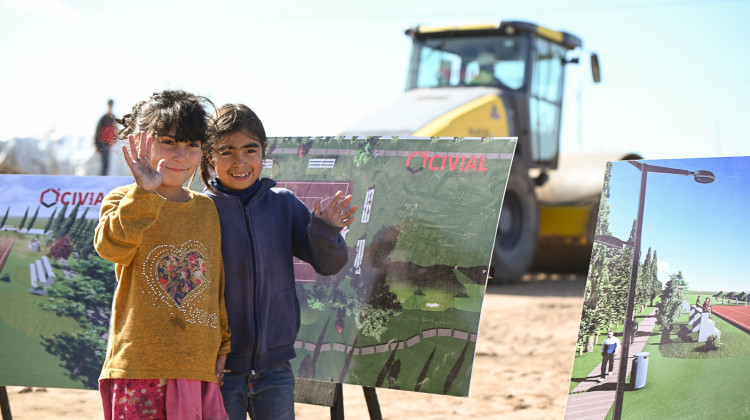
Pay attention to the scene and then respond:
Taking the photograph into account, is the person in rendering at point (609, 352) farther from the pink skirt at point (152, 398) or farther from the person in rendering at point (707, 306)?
the pink skirt at point (152, 398)

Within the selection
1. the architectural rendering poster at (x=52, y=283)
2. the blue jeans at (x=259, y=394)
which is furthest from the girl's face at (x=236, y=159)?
the architectural rendering poster at (x=52, y=283)

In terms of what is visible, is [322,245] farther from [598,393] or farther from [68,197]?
[68,197]

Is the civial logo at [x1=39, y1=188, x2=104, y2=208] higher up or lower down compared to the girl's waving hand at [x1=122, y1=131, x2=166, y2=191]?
lower down

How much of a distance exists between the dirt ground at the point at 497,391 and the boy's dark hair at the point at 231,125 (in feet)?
7.65

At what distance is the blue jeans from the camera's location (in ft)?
8.13

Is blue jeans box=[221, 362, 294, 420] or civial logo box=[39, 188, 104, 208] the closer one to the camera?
blue jeans box=[221, 362, 294, 420]

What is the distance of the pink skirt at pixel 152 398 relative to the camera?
2211 mm

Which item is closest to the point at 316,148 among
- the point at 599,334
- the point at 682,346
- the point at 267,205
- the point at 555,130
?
the point at 267,205

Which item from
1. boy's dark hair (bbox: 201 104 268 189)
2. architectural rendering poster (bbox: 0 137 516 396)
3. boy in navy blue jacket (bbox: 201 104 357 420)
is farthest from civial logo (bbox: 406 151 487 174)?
boy's dark hair (bbox: 201 104 268 189)

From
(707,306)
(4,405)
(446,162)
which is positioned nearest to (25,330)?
(4,405)

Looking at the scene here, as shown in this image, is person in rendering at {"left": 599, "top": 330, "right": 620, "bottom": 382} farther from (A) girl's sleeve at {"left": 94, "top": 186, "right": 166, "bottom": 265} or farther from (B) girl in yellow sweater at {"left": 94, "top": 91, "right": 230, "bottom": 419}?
(A) girl's sleeve at {"left": 94, "top": 186, "right": 166, "bottom": 265}

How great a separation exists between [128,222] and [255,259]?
0.47m

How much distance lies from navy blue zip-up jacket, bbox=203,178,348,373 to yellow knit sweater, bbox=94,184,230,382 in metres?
0.06

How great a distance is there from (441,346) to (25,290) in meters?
2.06
